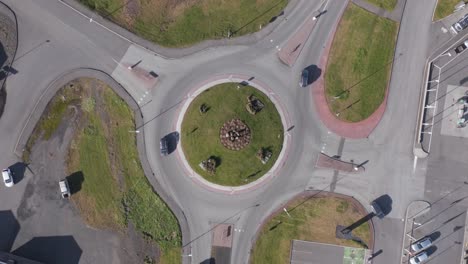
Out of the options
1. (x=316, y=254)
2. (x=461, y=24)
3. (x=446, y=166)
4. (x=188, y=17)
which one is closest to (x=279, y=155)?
(x=316, y=254)

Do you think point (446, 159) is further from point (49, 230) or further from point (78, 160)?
point (49, 230)

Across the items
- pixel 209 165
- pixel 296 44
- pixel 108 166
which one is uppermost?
pixel 296 44

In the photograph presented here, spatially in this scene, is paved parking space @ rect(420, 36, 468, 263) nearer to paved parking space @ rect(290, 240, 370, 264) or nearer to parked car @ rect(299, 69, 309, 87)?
paved parking space @ rect(290, 240, 370, 264)

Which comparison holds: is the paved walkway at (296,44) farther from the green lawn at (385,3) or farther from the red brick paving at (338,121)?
the green lawn at (385,3)

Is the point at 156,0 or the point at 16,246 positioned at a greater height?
the point at 156,0

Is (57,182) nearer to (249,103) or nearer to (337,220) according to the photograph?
(249,103)

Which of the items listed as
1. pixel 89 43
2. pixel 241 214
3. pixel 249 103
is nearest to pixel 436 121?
pixel 249 103

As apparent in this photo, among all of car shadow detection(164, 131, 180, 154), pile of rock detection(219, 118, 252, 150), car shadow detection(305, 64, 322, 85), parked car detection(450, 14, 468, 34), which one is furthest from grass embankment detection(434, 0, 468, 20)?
car shadow detection(164, 131, 180, 154)
